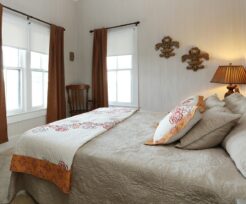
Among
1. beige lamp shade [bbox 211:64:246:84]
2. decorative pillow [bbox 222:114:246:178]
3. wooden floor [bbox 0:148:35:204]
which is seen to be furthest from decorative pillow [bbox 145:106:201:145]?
beige lamp shade [bbox 211:64:246:84]

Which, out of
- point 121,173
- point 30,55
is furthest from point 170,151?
point 30,55

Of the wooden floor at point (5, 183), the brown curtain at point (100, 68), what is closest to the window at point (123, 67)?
the brown curtain at point (100, 68)

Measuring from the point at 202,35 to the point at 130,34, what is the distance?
1311mm

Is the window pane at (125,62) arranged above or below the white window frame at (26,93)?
above

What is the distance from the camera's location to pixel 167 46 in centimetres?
342

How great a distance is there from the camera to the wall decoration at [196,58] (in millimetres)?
3211

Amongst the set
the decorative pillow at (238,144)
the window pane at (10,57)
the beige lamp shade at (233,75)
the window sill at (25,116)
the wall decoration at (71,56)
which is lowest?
the window sill at (25,116)

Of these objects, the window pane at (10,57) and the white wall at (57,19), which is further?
the white wall at (57,19)

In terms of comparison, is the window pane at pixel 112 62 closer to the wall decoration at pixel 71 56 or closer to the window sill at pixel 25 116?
the wall decoration at pixel 71 56

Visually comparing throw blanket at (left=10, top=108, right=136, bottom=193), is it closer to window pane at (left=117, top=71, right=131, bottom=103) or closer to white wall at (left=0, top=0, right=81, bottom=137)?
white wall at (left=0, top=0, right=81, bottom=137)

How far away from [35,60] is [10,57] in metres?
0.45

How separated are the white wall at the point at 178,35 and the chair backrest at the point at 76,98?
123 cm

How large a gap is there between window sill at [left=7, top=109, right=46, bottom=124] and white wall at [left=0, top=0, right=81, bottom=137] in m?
0.06

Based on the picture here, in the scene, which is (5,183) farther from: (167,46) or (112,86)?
(167,46)
